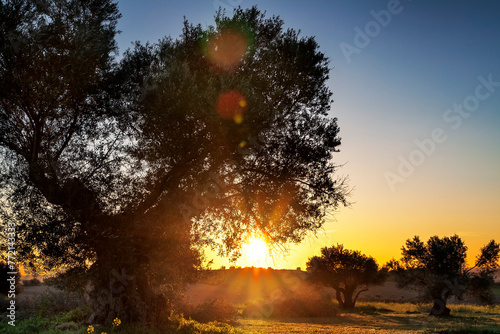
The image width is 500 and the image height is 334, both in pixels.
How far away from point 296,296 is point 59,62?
31055mm

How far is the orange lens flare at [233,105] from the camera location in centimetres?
1345

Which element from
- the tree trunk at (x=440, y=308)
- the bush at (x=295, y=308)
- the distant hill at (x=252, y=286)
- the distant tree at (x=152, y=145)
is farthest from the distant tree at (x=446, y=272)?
the distant tree at (x=152, y=145)

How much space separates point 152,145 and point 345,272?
36.4 metres

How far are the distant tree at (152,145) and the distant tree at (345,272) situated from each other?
103 ft

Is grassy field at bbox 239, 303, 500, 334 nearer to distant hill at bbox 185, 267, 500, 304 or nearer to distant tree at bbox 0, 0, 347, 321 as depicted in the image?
distant hill at bbox 185, 267, 500, 304

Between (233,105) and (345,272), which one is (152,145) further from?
(345,272)

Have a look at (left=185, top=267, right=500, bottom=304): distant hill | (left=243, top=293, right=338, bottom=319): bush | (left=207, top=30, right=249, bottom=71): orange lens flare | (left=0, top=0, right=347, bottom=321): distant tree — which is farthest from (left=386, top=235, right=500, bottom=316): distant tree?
(left=207, top=30, right=249, bottom=71): orange lens flare

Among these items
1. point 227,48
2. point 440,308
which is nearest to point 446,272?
point 440,308

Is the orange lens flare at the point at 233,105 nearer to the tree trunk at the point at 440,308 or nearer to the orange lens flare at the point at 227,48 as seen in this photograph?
the orange lens flare at the point at 227,48

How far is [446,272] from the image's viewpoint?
37219 mm

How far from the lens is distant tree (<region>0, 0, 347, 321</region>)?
44.8 ft

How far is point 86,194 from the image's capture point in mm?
14312

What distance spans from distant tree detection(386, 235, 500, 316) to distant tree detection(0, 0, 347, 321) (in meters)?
26.8

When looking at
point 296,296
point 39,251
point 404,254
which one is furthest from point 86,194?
point 404,254
